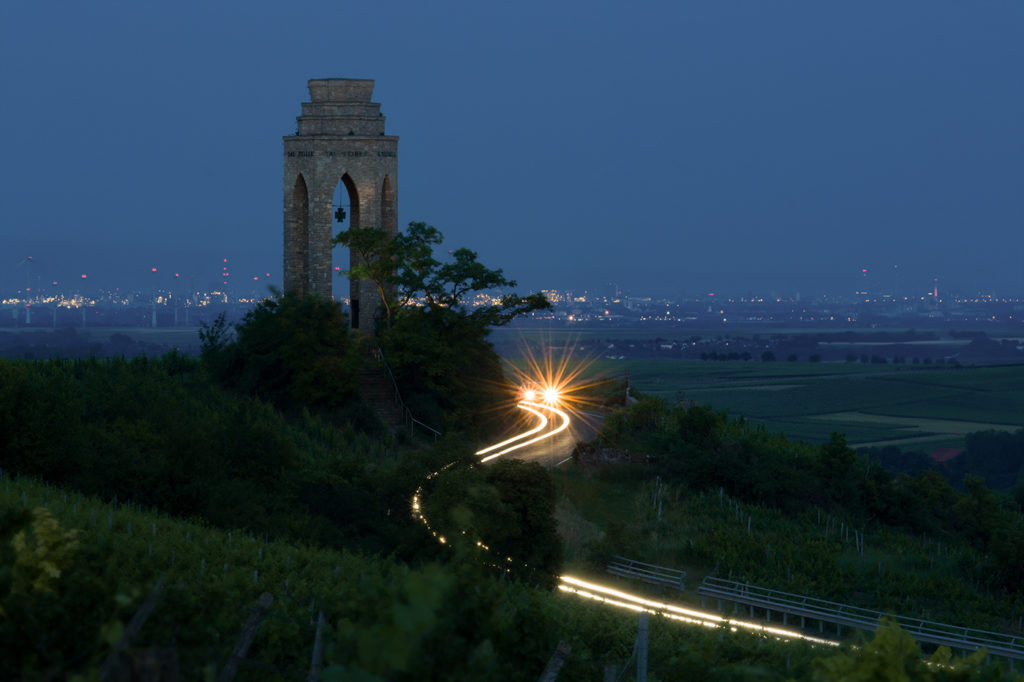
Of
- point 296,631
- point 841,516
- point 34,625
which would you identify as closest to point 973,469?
point 841,516

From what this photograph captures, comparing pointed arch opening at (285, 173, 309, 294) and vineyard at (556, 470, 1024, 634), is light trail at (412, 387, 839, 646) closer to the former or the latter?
vineyard at (556, 470, 1024, 634)

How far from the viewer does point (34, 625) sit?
7.44 meters

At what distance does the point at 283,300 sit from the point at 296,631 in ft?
83.5

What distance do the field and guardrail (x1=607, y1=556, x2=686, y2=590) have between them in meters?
60.6

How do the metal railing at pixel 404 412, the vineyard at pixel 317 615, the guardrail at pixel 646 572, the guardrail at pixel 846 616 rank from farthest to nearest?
the metal railing at pixel 404 412 → the guardrail at pixel 646 572 → the guardrail at pixel 846 616 → the vineyard at pixel 317 615

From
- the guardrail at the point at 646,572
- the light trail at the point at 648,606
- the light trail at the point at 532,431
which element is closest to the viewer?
the light trail at the point at 648,606

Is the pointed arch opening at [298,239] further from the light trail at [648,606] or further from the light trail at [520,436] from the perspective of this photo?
the light trail at [648,606]

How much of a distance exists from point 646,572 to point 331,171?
65.3 ft

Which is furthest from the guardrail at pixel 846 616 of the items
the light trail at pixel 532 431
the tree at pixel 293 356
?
the tree at pixel 293 356

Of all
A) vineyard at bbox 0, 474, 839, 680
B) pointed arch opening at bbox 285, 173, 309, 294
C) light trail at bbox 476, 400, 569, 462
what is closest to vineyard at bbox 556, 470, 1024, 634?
light trail at bbox 476, 400, 569, 462

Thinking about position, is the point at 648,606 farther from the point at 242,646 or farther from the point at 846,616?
the point at 242,646

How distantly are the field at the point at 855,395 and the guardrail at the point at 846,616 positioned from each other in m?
61.8

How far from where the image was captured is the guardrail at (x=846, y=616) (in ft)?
78.0

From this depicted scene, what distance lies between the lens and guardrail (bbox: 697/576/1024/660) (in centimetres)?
2378
